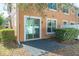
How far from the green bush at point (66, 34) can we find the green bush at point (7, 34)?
961 mm

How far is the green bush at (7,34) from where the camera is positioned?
12.2ft

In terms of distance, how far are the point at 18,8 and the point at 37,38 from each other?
2.55 feet

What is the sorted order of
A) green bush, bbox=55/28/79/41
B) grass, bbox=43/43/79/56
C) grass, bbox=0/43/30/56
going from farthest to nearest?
green bush, bbox=55/28/79/41 < grass, bbox=43/43/79/56 < grass, bbox=0/43/30/56

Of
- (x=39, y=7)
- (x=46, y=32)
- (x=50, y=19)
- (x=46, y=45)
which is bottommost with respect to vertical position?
(x=46, y=45)

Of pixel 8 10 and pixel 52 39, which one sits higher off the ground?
pixel 8 10

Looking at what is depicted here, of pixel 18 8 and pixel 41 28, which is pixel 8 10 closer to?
pixel 18 8

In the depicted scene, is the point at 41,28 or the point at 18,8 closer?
the point at 18,8

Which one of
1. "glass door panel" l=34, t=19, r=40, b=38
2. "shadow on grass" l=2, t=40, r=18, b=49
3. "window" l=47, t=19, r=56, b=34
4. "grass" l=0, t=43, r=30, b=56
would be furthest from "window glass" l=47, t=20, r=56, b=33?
"shadow on grass" l=2, t=40, r=18, b=49

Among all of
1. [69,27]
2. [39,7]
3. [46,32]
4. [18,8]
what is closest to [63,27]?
[69,27]

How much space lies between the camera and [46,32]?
403 cm

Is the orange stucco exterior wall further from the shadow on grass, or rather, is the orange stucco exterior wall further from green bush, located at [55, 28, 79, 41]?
the shadow on grass

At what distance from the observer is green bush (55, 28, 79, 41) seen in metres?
3.95

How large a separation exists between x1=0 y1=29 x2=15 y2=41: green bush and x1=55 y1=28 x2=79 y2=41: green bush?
3.15 feet

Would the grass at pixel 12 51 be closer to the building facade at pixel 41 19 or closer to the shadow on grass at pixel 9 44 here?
the shadow on grass at pixel 9 44
